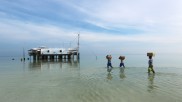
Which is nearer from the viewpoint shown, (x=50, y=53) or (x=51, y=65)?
(x=51, y=65)

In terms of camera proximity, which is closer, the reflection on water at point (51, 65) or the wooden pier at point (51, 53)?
the reflection on water at point (51, 65)

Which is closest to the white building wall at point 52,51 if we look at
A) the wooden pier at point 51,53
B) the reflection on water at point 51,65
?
the wooden pier at point 51,53

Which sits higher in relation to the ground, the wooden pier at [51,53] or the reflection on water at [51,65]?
the wooden pier at [51,53]

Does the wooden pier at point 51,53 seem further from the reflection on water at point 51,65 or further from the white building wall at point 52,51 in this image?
the reflection on water at point 51,65

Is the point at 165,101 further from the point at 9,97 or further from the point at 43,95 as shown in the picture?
the point at 9,97

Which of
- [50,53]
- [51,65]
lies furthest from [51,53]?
[51,65]

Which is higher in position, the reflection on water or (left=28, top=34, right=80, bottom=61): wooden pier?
(left=28, top=34, right=80, bottom=61): wooden pier

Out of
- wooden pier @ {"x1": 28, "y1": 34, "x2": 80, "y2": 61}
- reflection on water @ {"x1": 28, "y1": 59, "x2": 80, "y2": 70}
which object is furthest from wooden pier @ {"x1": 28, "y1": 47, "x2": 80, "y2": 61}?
reflection on water @ {"x1": 28, "y1": 59, "x2": 80, "y2": 70}

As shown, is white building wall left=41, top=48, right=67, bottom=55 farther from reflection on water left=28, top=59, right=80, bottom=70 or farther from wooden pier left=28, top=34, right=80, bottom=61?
reflection on water left=28, top=59, right=80, bottom=70

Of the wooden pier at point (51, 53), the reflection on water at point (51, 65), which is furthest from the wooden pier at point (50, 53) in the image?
the reflection on water at point (51, 65)

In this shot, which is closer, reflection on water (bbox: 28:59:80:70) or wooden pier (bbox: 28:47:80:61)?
reflection on water (bbox: 28:59:80:70)

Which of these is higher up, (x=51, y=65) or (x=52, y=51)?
(x=52, y=51)

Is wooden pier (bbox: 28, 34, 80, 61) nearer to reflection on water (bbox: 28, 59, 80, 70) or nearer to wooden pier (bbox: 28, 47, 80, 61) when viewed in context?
wooden pier (bbox: 28, 47, 80, 61)

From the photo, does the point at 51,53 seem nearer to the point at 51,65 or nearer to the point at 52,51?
the point at 52,51
